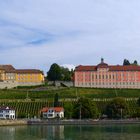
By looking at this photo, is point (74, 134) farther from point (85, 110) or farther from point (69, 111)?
point (69, 111)

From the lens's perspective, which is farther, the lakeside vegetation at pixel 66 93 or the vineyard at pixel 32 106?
the lakeside vegetation at pixel 66 93

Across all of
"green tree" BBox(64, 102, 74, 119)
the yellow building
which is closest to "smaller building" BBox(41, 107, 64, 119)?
"green tree" BBox(64, 102, 74, 119)

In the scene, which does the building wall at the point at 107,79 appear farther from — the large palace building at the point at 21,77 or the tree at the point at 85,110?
the tree at the point at 85,110

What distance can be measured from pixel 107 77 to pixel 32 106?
39.1 m

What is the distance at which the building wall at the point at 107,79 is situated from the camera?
12212 centimetres

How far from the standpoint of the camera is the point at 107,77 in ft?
404

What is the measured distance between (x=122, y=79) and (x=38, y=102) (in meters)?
37.2

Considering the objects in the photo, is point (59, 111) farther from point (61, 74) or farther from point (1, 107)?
point (61, 74)

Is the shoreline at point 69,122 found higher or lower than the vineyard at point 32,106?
lower

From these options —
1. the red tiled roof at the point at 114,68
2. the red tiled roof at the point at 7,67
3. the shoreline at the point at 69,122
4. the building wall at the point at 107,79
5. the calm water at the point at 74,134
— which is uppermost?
the red tiled roof at the point at 7,67

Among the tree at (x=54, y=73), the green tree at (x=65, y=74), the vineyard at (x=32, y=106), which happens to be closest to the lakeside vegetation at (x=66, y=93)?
the vineyard at (x=32, y=106)

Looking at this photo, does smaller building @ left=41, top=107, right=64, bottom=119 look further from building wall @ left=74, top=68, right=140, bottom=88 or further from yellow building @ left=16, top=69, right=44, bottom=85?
yellow building @ left=16, top=69, right=44, bottom=85

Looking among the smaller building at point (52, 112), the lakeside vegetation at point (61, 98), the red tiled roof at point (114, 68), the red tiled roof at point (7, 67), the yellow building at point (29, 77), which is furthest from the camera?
the red tiled roof at point (7, 67)

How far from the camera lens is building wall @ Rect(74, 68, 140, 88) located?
122125 millimetres
